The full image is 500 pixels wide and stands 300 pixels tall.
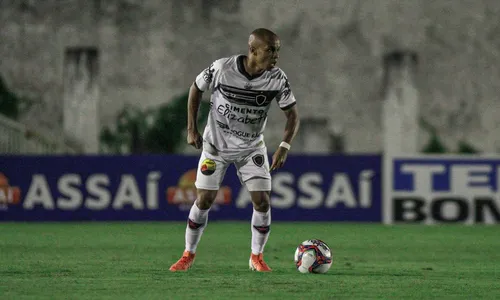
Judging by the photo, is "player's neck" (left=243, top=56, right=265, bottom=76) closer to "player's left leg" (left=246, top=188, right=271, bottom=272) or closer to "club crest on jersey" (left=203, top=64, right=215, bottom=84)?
"club crest on jersey" (left=203, top=64, right=215, bottom=84)

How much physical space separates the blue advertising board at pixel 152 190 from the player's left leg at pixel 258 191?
9049mm

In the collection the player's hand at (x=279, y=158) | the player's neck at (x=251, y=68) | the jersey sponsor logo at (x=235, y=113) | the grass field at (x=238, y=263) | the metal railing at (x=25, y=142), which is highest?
the player's neck at (x=251, y=68)

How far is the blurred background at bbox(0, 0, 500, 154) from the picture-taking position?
25.0 m

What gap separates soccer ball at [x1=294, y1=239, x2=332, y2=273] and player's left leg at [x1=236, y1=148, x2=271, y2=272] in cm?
31

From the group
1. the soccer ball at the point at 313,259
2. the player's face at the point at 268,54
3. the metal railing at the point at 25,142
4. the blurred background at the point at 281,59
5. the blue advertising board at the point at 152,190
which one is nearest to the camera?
the player's face at the point at 268,54

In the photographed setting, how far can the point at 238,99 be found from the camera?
27.9 ft

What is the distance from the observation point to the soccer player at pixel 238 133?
334 inches

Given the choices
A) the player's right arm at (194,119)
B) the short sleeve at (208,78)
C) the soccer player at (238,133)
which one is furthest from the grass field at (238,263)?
the short sleeve at (208,78)

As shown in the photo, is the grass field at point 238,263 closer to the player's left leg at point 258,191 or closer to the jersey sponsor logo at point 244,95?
the player's left leg at point 258,191

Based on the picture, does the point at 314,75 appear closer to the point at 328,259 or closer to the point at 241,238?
the point at 241,238

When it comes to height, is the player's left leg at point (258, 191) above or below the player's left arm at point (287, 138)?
below

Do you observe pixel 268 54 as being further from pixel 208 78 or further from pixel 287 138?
pixel 287 138

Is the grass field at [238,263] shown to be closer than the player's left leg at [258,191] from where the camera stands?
Yes

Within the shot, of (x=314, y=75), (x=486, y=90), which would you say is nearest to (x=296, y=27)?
(x=314, y=75)
